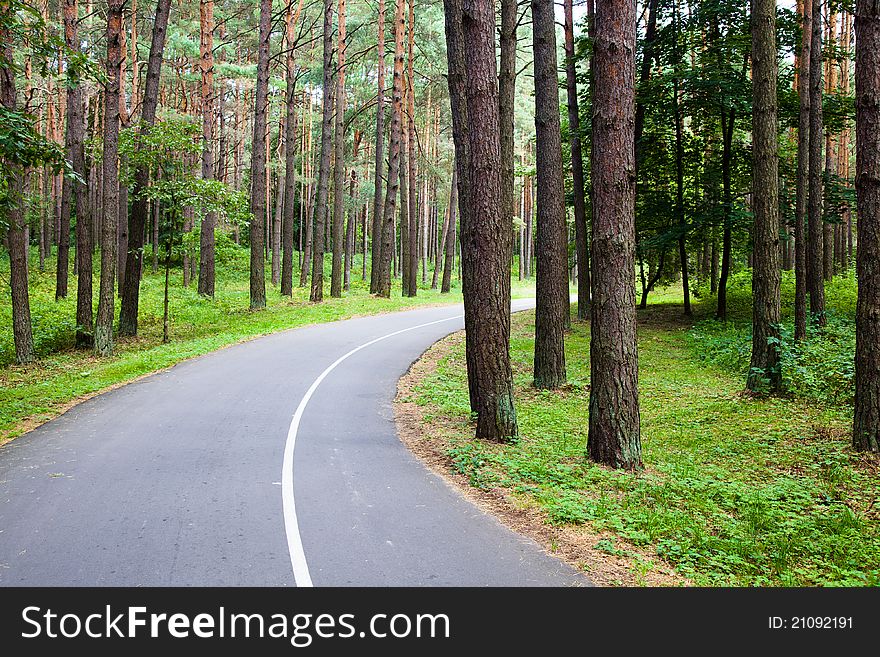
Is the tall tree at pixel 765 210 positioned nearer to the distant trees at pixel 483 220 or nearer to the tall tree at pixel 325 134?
the distant trees at pixel 483 220

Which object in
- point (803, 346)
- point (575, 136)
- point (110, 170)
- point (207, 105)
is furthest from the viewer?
point (207, 105)

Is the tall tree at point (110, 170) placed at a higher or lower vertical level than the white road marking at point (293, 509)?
higher

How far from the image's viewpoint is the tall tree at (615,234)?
7.95 meters

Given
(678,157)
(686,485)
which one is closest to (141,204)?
(686,485)

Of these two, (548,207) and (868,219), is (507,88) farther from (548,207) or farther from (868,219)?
(868,219)

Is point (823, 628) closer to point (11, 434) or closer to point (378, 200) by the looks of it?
point (11, 434)

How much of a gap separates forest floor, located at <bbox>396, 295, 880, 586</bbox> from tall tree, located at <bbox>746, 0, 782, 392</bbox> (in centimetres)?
85

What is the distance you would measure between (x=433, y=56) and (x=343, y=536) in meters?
32.2

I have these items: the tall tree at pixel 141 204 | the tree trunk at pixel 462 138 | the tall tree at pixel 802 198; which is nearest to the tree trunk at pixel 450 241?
the tall tree at pixel 141 204

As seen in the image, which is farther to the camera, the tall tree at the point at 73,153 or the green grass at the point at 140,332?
the tall tree at the point at 73,153

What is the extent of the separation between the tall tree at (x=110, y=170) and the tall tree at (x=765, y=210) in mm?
14756

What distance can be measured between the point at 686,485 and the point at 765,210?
277 inches

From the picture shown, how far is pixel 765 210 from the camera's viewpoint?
12234 millimetres

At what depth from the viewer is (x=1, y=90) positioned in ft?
46.4
